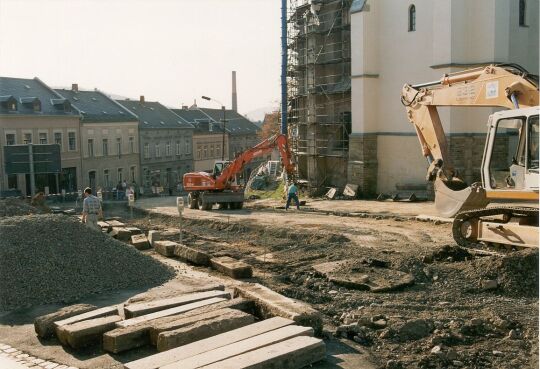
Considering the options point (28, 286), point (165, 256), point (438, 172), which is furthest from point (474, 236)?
point (28, 286)

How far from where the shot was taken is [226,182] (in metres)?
27.8

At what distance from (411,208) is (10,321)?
57.5 ft

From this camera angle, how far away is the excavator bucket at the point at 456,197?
545 inches

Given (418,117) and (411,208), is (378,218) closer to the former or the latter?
(411,208)

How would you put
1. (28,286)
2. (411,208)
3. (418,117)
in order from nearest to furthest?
(28,286)
(418,117)
(411,208)

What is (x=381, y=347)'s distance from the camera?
816 centimetres

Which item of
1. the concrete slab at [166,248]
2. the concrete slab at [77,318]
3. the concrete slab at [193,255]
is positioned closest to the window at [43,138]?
the concrete slab at [166,248]

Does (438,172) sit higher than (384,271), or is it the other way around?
(438,172)

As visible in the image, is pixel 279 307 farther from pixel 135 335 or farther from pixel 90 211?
pixel 90 211

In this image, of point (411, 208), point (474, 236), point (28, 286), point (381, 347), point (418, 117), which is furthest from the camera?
point (411, 208)

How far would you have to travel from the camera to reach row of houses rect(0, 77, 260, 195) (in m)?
42.1

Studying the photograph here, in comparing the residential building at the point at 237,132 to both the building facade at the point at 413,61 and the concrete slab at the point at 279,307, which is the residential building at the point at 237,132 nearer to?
the building facade at the point at 413,61

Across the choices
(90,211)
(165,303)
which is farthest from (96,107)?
(165,303)

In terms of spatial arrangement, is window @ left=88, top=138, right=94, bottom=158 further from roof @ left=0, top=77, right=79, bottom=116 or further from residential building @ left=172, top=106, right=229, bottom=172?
residential building @ left=172, top=106, right=229, bottom=172
